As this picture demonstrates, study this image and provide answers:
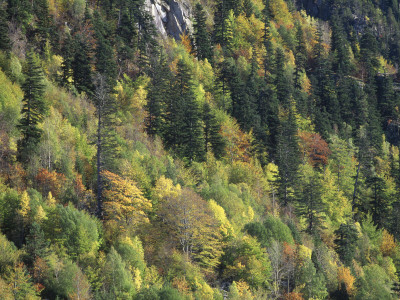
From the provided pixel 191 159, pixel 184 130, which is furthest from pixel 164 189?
pixel 184 130

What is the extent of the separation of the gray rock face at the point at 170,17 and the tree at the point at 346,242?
175ft

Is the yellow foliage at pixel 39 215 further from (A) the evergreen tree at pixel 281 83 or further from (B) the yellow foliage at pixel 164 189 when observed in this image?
(A) the evergreen tree at pixel 281 83

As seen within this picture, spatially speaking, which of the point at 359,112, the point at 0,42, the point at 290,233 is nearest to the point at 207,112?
the point at 290,233

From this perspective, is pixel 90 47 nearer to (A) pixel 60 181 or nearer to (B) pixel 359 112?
(A) pixel 60 181

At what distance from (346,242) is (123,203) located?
30952 mm

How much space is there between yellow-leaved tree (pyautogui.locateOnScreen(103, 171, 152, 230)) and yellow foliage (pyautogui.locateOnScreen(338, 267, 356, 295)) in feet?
76.2

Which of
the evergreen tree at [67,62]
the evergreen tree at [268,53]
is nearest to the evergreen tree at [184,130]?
the evergreen tree at [67,62]

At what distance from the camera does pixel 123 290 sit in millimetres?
34500

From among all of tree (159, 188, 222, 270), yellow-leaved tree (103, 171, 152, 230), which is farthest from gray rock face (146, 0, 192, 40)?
tree (159, 188, 222, 270)

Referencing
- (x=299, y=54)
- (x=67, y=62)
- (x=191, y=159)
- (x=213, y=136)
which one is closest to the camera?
(x=67, y=62)

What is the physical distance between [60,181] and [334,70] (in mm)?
86904

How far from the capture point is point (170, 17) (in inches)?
3743

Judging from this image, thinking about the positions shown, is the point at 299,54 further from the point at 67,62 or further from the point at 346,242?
the point at 67,62

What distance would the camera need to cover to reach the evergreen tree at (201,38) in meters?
91.2
